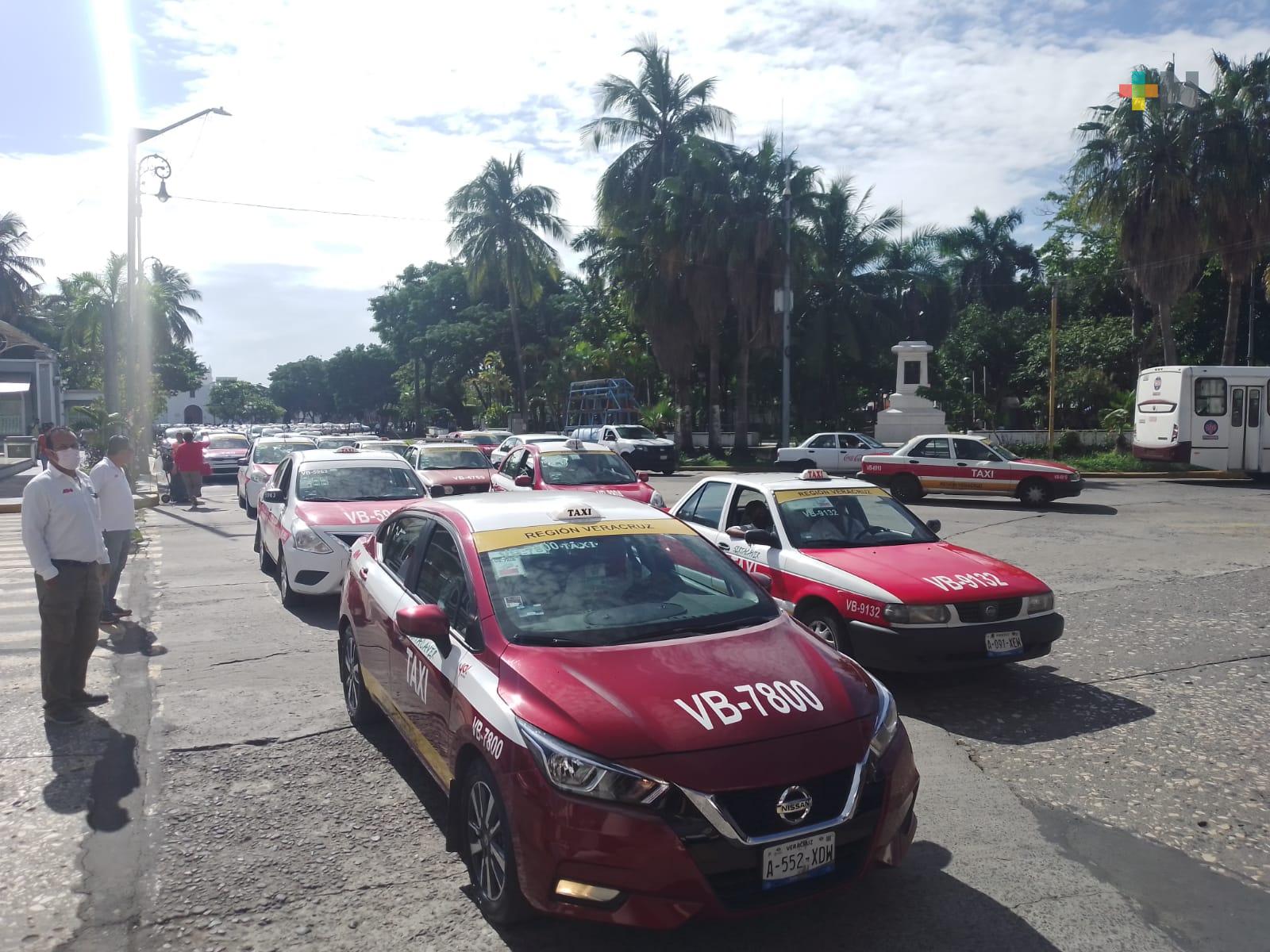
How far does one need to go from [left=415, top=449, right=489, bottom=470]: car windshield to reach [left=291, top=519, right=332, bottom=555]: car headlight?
8702 millimetres

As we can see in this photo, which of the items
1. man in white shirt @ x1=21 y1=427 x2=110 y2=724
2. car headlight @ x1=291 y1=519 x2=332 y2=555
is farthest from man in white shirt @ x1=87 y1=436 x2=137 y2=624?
man in white shirt @ x1=21 y1=427 x2=110 y2=724

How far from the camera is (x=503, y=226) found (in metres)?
49.5

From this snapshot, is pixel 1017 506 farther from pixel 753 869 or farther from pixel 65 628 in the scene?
Result: pixel 753 869

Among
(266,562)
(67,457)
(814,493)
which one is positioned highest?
(67,457)

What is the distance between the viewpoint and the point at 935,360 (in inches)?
1834

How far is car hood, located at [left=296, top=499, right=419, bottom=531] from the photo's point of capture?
33.0 feet

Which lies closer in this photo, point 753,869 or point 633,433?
point 753,869

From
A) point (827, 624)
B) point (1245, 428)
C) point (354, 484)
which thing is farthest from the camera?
point (1245, 428)

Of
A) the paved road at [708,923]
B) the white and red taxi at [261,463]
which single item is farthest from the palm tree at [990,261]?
the paved road at [708,923]

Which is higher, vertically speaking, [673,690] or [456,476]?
[673,690]

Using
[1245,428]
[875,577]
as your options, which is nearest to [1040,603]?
[875,577]

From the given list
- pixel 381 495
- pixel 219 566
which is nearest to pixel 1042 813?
pixel 381 495

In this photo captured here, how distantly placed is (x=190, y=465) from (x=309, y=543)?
43.7ft

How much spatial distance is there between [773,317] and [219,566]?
2804 centimetres
